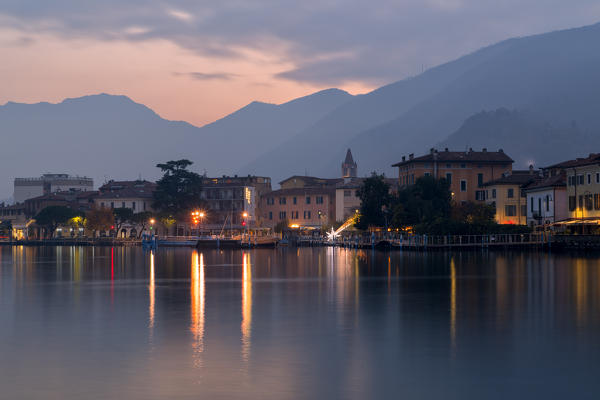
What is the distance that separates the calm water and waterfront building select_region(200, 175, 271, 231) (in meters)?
105

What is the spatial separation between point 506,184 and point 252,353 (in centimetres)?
8679

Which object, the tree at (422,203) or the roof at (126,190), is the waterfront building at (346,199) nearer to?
the roof at (126,190)

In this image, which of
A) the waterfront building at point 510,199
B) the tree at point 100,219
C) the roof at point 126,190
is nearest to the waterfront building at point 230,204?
the roof at point 126,190

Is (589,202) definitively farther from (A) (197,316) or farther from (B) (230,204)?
(B) (230,204)

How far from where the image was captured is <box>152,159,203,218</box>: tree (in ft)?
473

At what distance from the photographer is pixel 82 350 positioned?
21.3 meters

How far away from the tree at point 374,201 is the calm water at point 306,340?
6056 cm

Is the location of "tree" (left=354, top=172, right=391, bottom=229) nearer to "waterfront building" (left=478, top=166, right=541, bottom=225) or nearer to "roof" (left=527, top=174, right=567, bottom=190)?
"waterfront building" (left=478, top=166, right=541, bottom=225)

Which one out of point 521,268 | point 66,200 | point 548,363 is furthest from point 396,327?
point 66,200

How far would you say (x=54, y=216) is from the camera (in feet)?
500

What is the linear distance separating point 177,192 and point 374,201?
53546 mm

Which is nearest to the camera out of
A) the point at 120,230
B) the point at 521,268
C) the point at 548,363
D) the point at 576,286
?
the point at 548,363

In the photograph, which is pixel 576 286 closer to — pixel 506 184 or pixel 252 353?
pixel 252 353

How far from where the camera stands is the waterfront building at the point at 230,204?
148m
